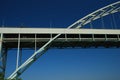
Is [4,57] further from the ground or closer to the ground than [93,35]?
closer to the ground

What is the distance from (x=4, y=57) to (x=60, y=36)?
9.82 meters

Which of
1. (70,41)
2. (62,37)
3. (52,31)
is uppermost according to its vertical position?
(52,31)

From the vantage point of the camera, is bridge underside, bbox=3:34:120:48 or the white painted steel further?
bridge underside, bbox=3:34:120:48

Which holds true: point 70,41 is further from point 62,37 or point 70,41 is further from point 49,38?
point 49,38

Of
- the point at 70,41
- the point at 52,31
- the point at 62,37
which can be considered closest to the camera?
the point at 52,31

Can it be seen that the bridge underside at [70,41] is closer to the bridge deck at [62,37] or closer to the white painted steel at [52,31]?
the bridge deck at [62,37]

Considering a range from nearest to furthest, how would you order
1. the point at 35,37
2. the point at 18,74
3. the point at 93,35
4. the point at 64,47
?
1. the point at 18,74
2. the point at 35,37
3. the point at 93,35
4. the point at 64,47

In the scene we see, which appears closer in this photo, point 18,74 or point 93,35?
point 18,74

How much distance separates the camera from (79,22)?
1558 inches

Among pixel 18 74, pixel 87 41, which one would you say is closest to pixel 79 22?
pixel 87 41

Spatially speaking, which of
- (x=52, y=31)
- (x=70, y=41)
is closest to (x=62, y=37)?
(x=70, y=41)

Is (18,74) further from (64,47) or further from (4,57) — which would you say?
(64,47)

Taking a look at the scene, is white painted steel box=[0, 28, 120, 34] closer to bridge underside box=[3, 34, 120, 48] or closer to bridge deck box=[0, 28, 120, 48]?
bridge deck box=[0, 28, 120, 48]

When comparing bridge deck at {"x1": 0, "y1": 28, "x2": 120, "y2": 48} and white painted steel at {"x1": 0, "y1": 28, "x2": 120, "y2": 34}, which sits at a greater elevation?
white painted steel at {"x1": 0, "y1": 28, "x2": 120, "y2": 34}
